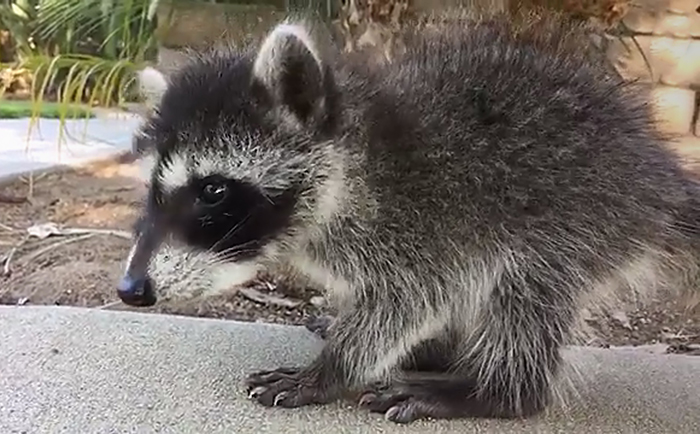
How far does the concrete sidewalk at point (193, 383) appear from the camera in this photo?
1.44 metres

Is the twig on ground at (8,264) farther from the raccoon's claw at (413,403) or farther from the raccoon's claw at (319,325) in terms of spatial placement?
the raccoon's claw at (413,403)

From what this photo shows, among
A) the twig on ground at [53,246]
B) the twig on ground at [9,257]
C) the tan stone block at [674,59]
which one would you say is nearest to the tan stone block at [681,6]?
the tan stone block at [674,59]

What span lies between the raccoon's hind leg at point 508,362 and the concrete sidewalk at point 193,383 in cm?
2

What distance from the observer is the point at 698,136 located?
339cm

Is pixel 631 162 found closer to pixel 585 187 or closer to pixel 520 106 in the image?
pixel 585 187

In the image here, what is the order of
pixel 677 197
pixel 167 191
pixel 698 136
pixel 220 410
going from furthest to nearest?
pixel 698 136 < pixel 677 197 < pixel 220 410 < pixel 167 191

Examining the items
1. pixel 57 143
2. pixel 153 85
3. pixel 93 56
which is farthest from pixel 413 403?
pixel 57 143

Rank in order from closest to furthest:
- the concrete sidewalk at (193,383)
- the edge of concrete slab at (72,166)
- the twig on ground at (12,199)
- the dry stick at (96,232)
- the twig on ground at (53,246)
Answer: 1. the concrete sidewalk at (193,383)
2. the twig on ground at (53,246)
3. the dry stick at (96,232)
4. the twig on ground at (12,199)
5. the edge of concrete slab at (72,166)

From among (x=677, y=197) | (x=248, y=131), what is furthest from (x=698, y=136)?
(x=248, y=131)

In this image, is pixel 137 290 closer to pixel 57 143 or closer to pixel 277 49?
pixel 277 49

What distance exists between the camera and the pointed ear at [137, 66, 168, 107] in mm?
1481

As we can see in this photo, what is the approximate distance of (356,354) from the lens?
4.87 ft

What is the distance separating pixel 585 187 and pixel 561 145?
79mm

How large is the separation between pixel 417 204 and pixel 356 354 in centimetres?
26
